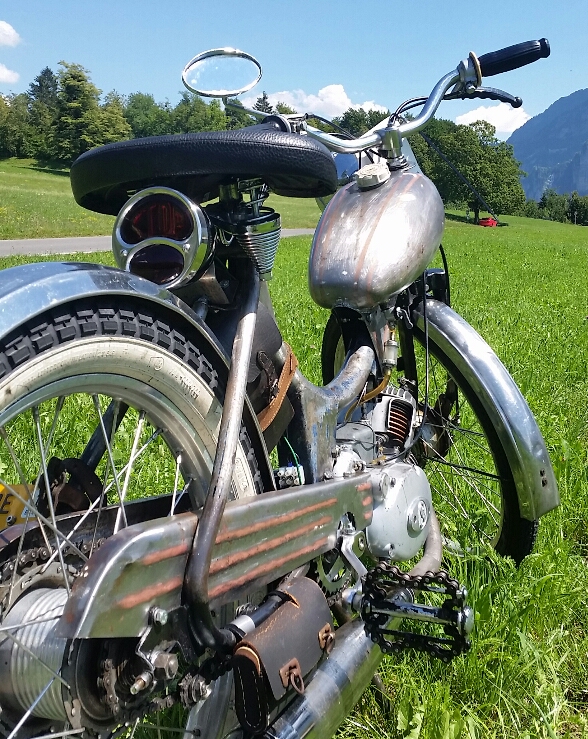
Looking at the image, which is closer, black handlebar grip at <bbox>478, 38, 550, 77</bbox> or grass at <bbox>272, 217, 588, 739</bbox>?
grass at <bbox>272, 217, 588, 739</bbox>

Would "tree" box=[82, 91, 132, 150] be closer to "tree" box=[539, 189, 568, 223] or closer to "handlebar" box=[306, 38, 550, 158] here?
"tree" box=[539, 189, 568, 223]

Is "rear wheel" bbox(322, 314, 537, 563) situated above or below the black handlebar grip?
below

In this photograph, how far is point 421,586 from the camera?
1571 mm

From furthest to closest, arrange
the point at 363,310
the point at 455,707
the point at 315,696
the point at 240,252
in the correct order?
1. the point at 363,310
2. the point at 455,707
3. the point at 240,252
4. the point at 315,696

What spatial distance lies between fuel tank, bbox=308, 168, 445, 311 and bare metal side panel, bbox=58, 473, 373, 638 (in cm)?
67

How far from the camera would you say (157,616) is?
1063mm

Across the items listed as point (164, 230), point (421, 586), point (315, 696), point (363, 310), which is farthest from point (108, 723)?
point (363, 310)

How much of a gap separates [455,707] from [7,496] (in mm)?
1225

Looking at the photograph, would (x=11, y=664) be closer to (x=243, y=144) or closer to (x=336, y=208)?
(x=243, y=144)

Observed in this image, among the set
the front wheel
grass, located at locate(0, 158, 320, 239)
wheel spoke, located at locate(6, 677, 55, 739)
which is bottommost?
the front wheel

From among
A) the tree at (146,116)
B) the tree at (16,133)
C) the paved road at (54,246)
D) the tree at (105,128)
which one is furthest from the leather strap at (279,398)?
the tree at (16,133)

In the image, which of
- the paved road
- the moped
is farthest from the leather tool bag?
the paved road

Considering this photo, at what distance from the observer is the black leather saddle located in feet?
4.23

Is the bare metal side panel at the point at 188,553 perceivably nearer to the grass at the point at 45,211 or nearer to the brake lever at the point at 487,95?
the brake lever at the point at 487,95
